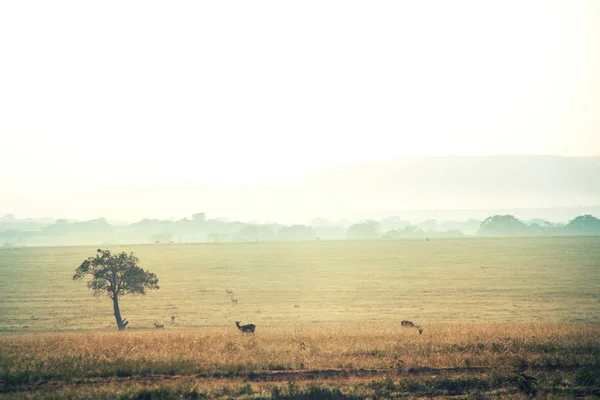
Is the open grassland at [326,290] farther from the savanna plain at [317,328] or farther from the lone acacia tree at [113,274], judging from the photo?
the lone acacia tree at [113,274]

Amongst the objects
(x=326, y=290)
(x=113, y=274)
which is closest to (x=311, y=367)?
(x=113, y=274)

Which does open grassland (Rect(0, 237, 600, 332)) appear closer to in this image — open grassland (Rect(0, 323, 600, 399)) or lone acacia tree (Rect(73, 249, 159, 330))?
lone acacia tree (Rect(73, 249, 159, 330))

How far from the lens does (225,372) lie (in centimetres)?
1692

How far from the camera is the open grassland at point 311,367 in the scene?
1485 cm

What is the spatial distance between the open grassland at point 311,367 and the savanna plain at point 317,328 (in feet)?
0.23

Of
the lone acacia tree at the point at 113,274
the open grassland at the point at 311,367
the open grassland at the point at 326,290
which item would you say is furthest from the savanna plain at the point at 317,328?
the lone acacia tree at the point at 113,274

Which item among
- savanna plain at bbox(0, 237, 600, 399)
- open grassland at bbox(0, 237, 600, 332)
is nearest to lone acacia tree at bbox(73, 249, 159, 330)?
savanna plain at bbox(0, 237, 600, 399)

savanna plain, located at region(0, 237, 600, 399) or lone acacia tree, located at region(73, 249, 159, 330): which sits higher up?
lone acacia tree, located at region(73, 249, 159, 330)

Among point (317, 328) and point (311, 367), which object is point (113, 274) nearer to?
point (317, 328)

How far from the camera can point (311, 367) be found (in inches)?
682

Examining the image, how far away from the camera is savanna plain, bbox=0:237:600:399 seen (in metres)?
15.5

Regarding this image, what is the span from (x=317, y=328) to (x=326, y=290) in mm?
45887

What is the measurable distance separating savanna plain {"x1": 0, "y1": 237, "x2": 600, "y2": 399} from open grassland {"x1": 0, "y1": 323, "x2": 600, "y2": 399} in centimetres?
7

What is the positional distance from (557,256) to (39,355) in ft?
382
